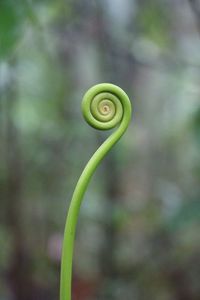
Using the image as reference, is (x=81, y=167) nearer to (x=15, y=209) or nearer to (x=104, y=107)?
(x=15, y=209)

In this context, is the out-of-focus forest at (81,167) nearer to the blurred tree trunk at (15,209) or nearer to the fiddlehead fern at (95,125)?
the blurred tree trunk at (15,209)

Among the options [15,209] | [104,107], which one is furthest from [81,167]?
[104,107]

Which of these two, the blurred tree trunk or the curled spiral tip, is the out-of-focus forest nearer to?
the blurred tree trunk

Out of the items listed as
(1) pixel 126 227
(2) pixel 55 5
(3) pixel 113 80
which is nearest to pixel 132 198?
(1) pixel 126 227

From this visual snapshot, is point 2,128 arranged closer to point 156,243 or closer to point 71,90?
point 71,90

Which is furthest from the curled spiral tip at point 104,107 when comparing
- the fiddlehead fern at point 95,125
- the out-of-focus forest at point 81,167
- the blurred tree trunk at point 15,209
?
the blurred tree trunk at point 15,209

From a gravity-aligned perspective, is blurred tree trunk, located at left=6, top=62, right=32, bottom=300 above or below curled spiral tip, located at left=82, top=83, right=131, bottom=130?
below

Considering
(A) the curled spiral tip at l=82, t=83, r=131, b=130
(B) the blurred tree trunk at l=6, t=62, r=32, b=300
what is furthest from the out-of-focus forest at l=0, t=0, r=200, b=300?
(A) the curled spiral tip at l=82, t=83, r=131, b=130
